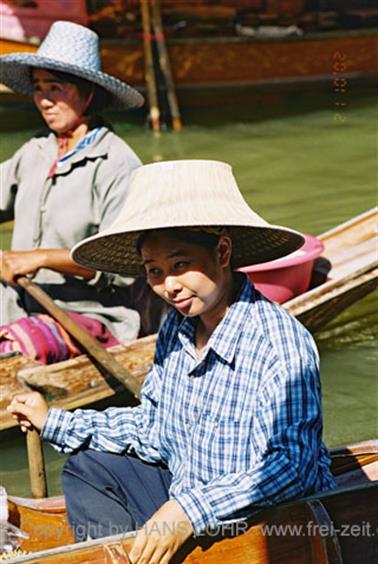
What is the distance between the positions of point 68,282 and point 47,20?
24.3 ft

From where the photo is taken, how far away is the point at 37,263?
4273 mm

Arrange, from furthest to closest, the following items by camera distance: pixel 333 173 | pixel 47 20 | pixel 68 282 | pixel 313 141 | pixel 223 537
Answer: pixel 47 20 < pixel 313 141 < pixel 333 173 < pixel 68 282 < pixel 223 537

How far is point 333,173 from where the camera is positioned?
904 centimetres

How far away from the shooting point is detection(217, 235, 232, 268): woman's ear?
2617mm

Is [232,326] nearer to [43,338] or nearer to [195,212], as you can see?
[195,212]

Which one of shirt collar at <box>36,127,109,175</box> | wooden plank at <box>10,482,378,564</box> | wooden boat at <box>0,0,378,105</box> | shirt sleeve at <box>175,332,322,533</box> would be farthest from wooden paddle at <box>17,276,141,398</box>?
wooden boat at <box>0,0,378,105</box>

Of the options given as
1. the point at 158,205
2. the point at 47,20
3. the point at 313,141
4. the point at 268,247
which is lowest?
the point at 313,141

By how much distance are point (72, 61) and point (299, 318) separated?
1519 mm

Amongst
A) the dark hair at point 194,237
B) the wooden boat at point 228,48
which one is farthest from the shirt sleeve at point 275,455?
the wooden boat at point 228,48

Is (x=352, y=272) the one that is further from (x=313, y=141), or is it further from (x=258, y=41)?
(x=258, y=41)

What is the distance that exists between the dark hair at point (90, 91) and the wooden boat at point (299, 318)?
0.99 m

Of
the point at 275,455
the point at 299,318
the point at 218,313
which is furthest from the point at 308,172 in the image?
the point at 275,455

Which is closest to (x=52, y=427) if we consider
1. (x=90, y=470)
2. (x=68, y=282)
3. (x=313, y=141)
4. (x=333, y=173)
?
(x=90, y=470)

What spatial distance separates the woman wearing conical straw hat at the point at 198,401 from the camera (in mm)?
2447
